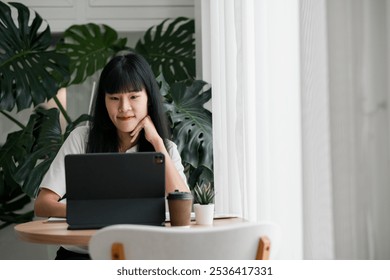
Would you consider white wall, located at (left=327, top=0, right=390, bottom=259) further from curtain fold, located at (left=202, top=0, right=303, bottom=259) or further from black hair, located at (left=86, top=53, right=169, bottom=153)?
black hair, located at (left=86, top=53, right=169, bottom=153)

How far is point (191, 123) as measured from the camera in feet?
12.5

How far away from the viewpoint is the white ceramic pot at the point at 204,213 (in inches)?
83.1

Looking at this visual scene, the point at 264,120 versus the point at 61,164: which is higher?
the point at 264,120

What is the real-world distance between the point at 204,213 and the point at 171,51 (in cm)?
279

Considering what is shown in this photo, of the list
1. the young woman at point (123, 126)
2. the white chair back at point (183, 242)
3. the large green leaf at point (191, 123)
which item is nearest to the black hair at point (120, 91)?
the young woman at point (123, 126)

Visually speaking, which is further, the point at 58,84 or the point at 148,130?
the point at 58,84

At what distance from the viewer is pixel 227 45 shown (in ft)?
10.0

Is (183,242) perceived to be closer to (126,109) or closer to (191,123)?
(126,109)

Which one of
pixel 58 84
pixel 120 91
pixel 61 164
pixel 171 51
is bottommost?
pixel 61 164

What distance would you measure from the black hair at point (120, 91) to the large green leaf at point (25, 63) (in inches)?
61.8

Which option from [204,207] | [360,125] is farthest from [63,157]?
[360,125]

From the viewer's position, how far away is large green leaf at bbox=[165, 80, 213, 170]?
3736mm
